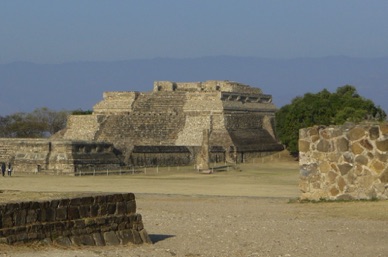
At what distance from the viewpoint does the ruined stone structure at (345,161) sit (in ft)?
68.5

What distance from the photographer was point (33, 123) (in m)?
99.2

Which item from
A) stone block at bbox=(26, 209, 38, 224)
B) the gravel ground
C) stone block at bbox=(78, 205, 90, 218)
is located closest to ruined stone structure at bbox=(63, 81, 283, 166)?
the gravel ground

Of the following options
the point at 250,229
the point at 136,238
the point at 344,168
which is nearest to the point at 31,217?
the point at 136,238

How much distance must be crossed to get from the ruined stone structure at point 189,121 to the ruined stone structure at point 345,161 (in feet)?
138

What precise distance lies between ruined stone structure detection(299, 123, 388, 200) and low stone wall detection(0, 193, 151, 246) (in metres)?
7.82

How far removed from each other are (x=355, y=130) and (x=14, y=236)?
1038 centimetres

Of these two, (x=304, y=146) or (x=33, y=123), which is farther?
(x=33, y=123)

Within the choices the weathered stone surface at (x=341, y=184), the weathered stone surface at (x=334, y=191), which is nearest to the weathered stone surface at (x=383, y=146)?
the weathered stone surface at (x=341, y=184)

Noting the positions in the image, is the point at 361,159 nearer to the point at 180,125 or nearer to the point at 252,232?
the point at 252,232

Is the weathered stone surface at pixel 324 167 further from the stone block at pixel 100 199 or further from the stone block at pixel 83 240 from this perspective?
the stone block at pixel 83 240

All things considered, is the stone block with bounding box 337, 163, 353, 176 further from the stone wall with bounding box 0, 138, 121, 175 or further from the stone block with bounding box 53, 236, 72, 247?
the stone wall with bounding box 0, 138, 121, 175

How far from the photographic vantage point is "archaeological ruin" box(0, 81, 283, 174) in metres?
61.8

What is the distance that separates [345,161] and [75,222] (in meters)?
9.20

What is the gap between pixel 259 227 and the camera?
1666 cm
